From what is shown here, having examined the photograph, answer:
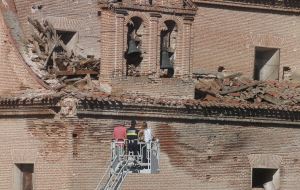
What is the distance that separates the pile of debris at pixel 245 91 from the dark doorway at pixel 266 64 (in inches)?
57.4

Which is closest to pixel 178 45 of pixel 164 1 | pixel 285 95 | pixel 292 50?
pixel 164 1

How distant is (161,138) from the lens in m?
25.5

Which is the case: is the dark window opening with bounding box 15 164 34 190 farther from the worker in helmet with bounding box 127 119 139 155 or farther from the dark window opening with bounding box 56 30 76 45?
the dark window opening with bounding box 56 30 76 45

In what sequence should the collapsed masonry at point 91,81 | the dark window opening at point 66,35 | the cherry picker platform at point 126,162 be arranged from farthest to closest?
the dark window opening at point 66,35 < the collapsed masonry at point 91,81 < the cherry picker platform at point 126,162

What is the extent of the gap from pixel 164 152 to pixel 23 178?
2.89m

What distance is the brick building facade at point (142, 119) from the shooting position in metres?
24.9

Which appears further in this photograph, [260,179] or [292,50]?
[292,50]

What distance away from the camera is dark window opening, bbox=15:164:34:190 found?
26.0m

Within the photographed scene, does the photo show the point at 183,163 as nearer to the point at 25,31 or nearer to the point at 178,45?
the point at 178,45

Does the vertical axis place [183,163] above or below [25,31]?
below

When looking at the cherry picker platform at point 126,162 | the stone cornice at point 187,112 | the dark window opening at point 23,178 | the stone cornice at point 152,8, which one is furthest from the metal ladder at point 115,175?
the stone cornice at point 152,8

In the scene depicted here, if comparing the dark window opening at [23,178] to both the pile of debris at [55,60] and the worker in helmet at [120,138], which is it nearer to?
the pile of debris at [55,60]

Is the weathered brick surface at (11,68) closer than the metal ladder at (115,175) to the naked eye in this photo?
No

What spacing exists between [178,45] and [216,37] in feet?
10.0
